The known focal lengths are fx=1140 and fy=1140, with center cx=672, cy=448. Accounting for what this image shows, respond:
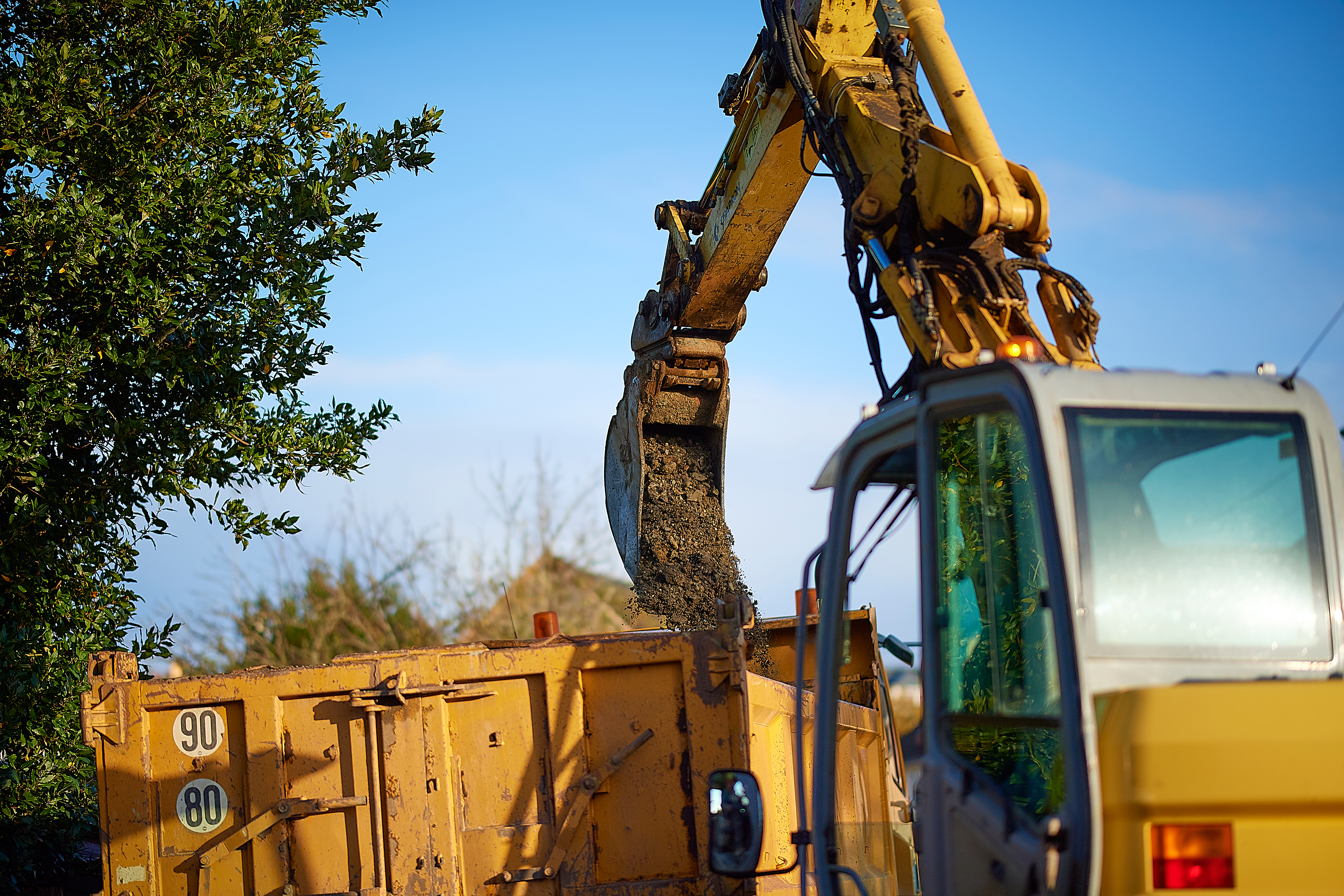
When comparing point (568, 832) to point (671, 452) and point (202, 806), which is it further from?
point (671, 452)

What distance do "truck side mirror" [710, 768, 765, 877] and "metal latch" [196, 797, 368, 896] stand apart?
2.29 m

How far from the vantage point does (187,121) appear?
7.35 metres

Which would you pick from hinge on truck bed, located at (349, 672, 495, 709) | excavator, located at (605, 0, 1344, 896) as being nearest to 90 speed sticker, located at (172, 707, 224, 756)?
hinge on truck bed, located at (349, 672, 495, 709)

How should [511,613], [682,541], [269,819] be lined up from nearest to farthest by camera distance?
[269,819] < [511,613] < [682,541]

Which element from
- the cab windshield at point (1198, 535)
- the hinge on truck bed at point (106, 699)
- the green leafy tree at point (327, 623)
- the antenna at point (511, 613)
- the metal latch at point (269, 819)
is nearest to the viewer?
the cab windshield at point (1198, 535)

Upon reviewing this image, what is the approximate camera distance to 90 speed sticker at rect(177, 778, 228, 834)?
4.90 m

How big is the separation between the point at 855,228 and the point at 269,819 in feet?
11.3

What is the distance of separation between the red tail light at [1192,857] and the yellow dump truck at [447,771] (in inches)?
Result: 106

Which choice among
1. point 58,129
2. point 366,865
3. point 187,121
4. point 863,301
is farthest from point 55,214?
point 863,301

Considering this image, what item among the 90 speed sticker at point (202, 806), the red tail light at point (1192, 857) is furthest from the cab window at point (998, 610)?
the 90 speed sticker at point (202, 806)

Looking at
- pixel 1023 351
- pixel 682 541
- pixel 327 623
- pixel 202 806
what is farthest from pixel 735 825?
pixel 327 623

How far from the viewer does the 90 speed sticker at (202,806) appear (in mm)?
4898

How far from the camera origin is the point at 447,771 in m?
4.80

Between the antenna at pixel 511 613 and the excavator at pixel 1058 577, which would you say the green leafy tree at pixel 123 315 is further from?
the excavator at pixel 1058 577
